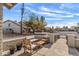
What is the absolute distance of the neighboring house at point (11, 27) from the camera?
2502 mm

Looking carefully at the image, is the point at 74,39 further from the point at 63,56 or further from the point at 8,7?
the point at 8,7

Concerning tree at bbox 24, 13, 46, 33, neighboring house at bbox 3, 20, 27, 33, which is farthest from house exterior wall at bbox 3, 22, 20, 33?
tree at bbox 24, 13, 46, 33


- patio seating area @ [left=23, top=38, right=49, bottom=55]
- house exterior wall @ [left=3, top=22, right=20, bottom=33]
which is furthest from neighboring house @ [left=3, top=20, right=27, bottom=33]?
patio seating area @ [left=23, top=38, right=49, bottom=55]

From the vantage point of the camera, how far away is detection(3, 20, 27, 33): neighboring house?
98.5 inches

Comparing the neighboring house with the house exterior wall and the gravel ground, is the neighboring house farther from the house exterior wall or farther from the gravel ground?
the gravel ground

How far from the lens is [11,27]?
8.32ft

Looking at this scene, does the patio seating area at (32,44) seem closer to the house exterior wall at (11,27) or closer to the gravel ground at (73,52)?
the house exterior wall at (11,27)

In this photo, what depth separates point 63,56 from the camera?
2480mm

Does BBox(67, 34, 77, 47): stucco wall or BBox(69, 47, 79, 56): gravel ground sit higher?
BBox(67, 34, 77, 47): stucco wall

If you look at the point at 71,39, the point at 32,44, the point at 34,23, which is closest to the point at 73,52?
the point at 71,39

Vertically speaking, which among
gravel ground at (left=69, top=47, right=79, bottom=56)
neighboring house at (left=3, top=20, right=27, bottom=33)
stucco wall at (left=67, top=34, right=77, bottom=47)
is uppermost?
neighboring house at (left=3, top=20, right=27, bottom=33)

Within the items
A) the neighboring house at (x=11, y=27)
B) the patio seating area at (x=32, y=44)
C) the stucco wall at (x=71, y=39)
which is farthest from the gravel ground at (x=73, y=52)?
the neighboring house at (x=11, y=27)

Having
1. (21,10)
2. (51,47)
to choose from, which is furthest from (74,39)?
(21,10)

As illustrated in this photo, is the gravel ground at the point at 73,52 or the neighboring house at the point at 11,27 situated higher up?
the neighboring house at the point at 11,27
